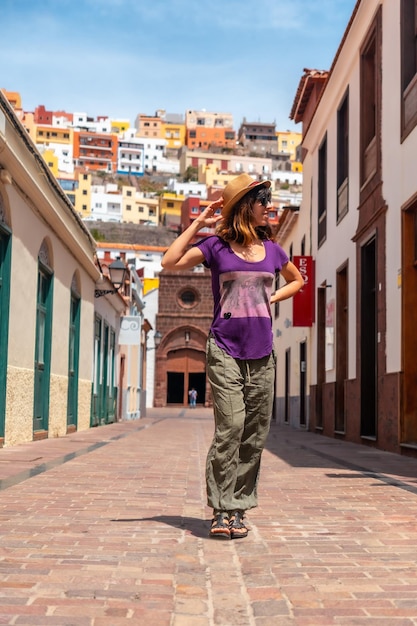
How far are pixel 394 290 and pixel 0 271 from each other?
5337mm

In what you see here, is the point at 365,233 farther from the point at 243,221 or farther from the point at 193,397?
the point at 193,397

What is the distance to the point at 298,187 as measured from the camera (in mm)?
135375

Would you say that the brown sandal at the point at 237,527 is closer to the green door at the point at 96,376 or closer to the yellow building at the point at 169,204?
the green door at the point at 96,376

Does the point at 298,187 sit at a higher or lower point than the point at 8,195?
higher

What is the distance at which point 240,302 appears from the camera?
15.6 feet

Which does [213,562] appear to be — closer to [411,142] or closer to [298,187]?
[411,142]

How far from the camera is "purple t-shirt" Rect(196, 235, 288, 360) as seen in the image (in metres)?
4.72

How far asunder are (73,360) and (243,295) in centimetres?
1334

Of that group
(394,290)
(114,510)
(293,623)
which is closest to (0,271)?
(394,290)

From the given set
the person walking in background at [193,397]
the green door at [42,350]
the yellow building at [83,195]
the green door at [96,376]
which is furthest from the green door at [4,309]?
the yellow building at [83,195]

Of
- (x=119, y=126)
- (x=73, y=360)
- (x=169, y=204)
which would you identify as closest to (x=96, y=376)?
(x=73, y=360)

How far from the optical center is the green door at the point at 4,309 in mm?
11008

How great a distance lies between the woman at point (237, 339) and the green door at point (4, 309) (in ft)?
21.7

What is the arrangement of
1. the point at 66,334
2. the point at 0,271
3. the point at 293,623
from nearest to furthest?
the point at 293,623
the point at 0,271
the point at 66,334
